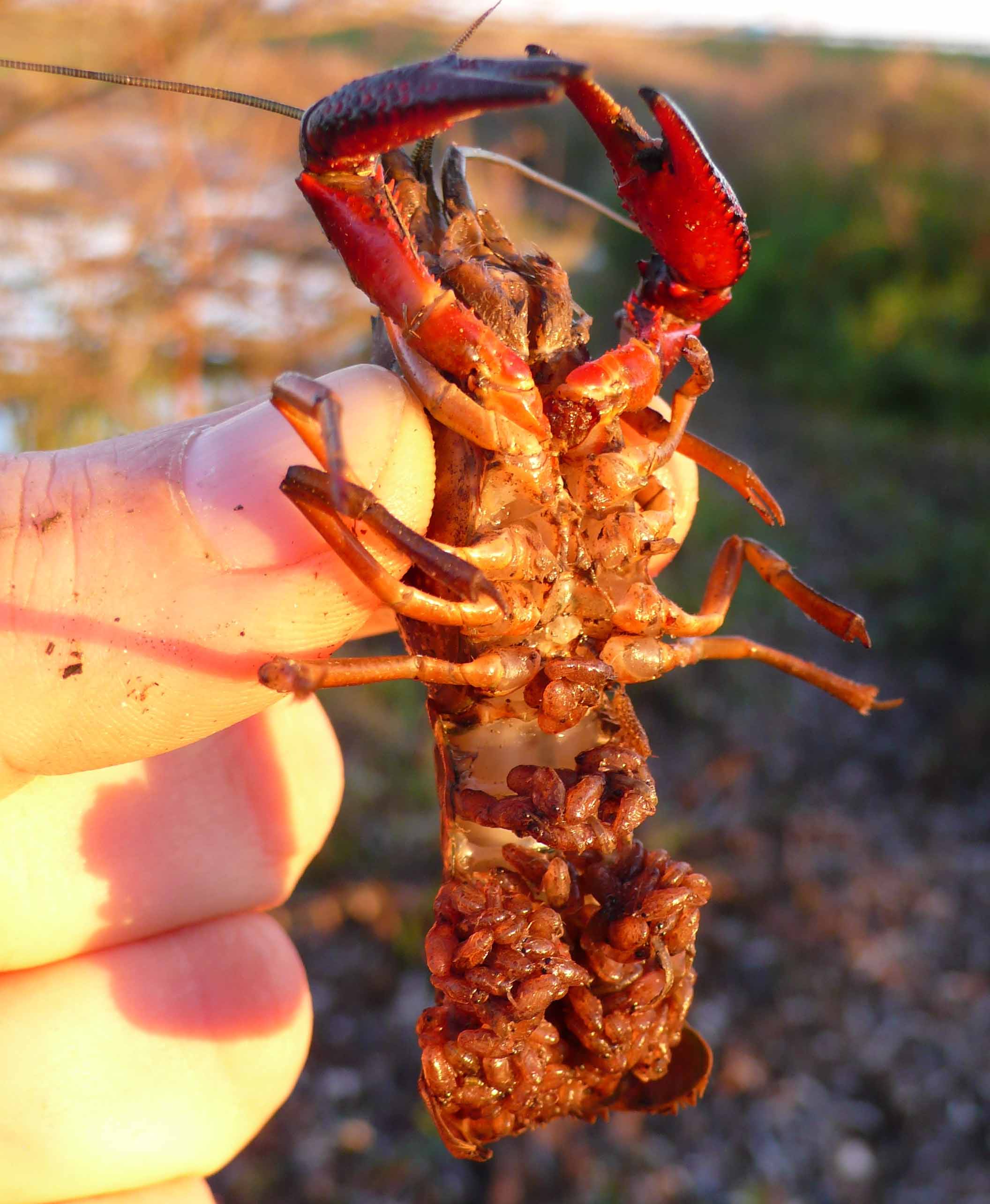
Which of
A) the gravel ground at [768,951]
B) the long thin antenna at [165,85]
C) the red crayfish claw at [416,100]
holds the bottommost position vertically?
the gravel ground at [768,951]

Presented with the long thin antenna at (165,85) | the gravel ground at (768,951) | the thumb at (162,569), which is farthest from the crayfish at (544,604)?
the gravel ground at (768,951)

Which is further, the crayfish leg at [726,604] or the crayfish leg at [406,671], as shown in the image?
the crayfish leg at [726,604]

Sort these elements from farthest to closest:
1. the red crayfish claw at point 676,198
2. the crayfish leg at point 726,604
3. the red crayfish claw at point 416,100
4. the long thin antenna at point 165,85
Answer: the crayfish leg at point 726,604 → the red crayfish claw at point 676,198 → the long thin antenna at point 165,85 → the red crayfish claw at point 416,100

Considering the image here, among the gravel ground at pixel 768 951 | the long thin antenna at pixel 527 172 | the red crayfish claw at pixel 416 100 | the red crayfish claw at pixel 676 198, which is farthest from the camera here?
the gravel ground at pixel 768 951

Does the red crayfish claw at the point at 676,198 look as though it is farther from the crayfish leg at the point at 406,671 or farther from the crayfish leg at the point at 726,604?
the crayfish leg at the point at 406,671

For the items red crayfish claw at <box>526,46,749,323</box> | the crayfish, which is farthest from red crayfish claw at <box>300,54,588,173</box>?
red crayfish claw at <box>526,46,749,323</box>

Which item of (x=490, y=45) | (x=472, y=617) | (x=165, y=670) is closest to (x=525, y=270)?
(x=472, y=617)

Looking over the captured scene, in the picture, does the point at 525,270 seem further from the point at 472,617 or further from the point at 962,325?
the point at 962,325

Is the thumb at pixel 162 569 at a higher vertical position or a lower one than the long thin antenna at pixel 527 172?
lower

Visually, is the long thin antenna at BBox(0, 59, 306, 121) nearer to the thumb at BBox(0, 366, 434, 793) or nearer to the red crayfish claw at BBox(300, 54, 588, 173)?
the red crayfish claw at BBox(300, 54, 588, 173)
